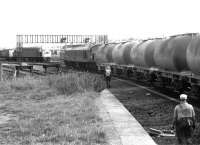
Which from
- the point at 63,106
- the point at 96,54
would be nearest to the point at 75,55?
the point at 96,54

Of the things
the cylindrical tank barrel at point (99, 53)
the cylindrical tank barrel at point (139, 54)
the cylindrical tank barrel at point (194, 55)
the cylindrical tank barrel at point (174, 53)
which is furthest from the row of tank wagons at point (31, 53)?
the cylindrical tank barrel at point (194, 55)

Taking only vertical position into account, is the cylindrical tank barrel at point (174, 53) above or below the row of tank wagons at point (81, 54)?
above

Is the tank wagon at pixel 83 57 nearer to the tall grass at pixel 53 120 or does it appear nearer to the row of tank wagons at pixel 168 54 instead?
the row of tank wagons at pixel 168 54

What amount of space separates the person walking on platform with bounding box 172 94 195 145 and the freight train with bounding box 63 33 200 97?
6676mm

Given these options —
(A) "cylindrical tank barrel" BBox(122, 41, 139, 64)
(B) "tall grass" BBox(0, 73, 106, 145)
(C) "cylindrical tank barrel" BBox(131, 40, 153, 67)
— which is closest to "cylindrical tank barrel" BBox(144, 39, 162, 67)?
(C) "cylindrical tank barrel" BBox(131, 40, 153, 67)

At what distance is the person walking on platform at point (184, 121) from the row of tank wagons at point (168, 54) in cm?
667

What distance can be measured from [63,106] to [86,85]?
26.3ft

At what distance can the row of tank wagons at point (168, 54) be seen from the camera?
58.9ft

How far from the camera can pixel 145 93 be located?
2458 cm

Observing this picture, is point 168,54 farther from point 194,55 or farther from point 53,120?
point 53,120

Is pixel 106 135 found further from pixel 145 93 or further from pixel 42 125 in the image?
pixel 145 93

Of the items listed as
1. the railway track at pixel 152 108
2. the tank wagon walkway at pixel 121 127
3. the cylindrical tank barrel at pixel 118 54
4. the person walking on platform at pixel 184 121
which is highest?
the cylindrical tank barrel at pixel 118 54

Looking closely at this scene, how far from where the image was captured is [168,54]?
2145 centimetres

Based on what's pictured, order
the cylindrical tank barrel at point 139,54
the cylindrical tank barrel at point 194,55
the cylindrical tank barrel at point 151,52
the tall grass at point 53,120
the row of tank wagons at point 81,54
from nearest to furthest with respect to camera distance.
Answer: the tall grass at point 53,120
the cylindrical tank barrel at point 194,55
the cylindrical tank barrel at point 151,52
the cylindrical tank barrel at point 139,54
the row of tank wagons at point 81,54
